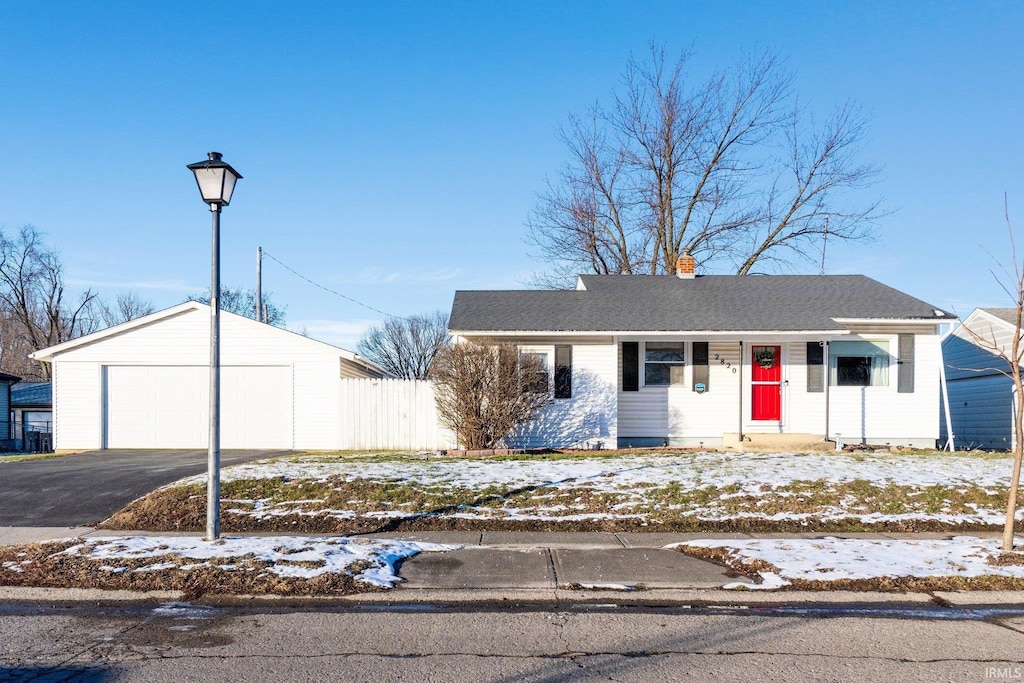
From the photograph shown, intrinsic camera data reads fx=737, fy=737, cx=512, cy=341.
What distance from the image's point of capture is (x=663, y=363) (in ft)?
55.5

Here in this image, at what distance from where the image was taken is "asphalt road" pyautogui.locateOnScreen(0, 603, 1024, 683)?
14.6 feet

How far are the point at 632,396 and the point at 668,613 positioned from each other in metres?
11.2

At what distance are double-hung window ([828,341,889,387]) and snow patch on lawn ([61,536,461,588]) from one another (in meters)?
12.4

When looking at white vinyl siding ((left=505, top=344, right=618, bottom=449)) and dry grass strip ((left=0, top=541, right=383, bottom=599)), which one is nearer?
dry grass strip ((left=0, top=541, right=383, bottom=599))

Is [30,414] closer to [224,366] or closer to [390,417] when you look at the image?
[224,366]

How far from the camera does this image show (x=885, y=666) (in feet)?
15.0

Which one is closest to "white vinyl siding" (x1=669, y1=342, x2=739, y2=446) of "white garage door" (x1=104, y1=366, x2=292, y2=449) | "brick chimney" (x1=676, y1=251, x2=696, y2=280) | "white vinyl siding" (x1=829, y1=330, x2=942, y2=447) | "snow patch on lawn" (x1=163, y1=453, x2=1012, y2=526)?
"white vinyl siding" (x1=829, y1=330, x2=942, y2=447)

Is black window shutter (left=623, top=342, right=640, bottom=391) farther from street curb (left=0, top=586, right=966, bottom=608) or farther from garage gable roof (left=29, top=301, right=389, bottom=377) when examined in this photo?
street curb (left=0, top=586, right=966, bottom=608)

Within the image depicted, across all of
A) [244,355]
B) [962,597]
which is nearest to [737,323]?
[962,597]

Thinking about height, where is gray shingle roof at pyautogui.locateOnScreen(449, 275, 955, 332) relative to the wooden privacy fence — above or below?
above

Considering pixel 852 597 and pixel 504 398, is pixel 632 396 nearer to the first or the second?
pixel 504 398

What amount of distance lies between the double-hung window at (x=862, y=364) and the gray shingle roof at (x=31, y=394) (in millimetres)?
34149

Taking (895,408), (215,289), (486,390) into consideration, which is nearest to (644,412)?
(486,390)

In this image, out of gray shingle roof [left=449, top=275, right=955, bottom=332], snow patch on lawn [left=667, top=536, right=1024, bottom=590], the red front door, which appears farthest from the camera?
the red front door
